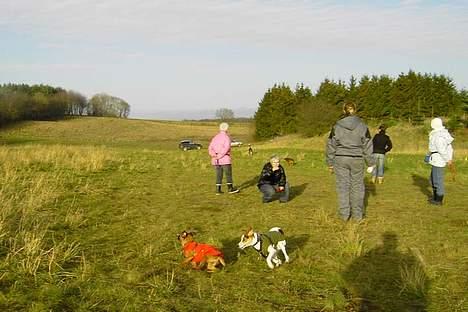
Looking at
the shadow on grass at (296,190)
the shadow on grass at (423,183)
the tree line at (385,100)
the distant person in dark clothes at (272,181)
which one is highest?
the tree line at (385,100)

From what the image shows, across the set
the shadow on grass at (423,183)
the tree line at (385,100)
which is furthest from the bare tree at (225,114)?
the shadow on grass at (423,183)

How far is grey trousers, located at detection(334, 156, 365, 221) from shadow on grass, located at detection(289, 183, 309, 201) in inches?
107

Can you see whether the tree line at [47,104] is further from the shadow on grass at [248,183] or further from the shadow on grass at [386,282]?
the shadow on grass at [386,282]

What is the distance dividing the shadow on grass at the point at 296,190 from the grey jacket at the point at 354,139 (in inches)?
121

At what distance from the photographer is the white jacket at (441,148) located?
968cm

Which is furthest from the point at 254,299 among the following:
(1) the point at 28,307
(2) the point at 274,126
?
(2) the point at 274,126

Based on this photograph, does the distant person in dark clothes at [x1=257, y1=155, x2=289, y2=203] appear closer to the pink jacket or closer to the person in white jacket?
the pink jacket

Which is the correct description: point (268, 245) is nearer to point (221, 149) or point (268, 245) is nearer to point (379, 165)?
point (221, 149)

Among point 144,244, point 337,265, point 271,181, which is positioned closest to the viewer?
point 337,265

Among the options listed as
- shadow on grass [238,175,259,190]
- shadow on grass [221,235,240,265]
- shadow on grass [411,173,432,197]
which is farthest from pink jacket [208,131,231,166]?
shadow on grass [411,173,432,197]

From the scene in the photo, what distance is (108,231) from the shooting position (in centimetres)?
710

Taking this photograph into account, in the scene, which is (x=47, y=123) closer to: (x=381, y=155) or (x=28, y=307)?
(x=381, y=155)

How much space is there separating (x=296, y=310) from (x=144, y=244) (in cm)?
283

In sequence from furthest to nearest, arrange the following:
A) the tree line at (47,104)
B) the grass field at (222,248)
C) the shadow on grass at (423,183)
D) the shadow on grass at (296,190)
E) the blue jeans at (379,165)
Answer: the tree line at (47,104) < the blue jeans at (379,165) < the shadow on grass at (423,183) < the shadow on grass at (296,190) < the grass field at (222,248)
